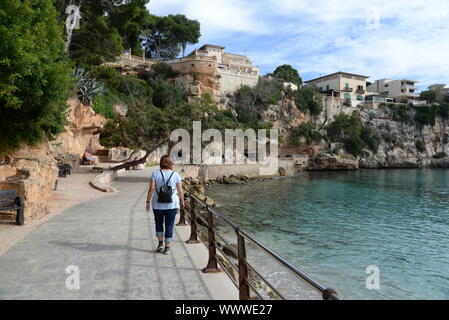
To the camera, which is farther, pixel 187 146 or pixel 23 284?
pixel 187 146

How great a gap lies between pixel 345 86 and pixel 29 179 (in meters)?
77.7

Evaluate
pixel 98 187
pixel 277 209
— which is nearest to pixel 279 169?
pixel 277 209

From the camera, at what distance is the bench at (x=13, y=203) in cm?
758

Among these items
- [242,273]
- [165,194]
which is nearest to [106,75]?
[165,194]

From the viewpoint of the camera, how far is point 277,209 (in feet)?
65.1

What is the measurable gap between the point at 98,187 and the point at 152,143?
6.30 meters

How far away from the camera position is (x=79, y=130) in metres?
27.3

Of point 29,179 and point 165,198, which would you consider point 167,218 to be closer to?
point 165,198

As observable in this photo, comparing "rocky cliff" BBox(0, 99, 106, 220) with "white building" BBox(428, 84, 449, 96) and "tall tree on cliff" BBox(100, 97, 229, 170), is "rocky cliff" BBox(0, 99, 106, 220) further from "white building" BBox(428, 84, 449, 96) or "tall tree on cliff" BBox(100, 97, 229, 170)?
"white building" BBox(428, 84, 449, 96)

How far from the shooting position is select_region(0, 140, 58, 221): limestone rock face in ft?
26.3

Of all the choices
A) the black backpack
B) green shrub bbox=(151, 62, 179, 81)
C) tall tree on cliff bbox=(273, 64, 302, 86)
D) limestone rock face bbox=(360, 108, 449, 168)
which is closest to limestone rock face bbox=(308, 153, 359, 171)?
limestone rock face bbox=(360, 108, 449, 168)

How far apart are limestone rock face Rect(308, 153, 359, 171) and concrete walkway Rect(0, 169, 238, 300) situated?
162 ft

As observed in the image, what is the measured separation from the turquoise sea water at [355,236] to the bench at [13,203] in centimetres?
656

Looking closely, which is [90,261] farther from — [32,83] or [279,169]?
[279,169]
